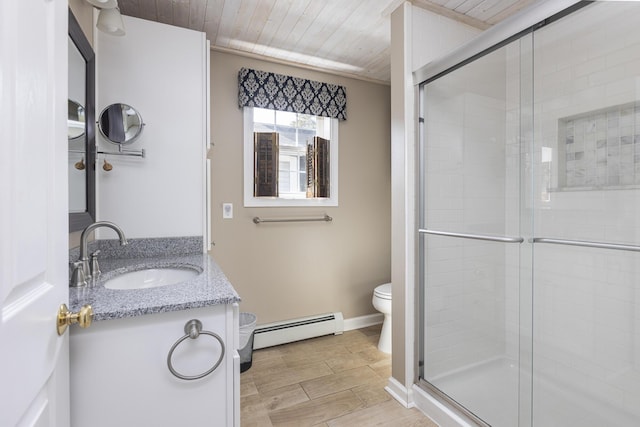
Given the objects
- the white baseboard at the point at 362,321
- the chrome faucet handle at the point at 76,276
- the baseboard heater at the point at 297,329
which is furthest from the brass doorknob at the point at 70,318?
the white baseboard at the point at 362,321

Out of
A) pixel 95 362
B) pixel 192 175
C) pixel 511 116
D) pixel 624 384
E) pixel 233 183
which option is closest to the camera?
pixel 95 362

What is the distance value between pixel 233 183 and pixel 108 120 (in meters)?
0.96

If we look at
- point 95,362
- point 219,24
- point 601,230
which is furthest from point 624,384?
point 219,24

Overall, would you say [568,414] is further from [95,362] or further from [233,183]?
[233,183]

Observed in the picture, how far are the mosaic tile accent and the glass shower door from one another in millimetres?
188

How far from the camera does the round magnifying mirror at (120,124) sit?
1649mm

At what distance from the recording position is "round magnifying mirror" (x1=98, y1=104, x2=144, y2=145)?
1.65m

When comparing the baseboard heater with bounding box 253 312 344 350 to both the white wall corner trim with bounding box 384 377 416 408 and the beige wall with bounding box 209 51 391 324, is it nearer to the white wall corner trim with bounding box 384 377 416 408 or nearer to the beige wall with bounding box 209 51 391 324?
the beige wall with bounding box 209 51 391 324

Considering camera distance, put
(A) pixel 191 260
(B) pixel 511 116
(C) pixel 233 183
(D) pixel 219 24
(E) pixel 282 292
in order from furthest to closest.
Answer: (E) pixel 282 292 < (C) pixel 233 183 < (D) pixel 219 24 < (A) pixel 191 260 < (B) pixel 511 116

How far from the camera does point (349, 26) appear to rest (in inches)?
83.2

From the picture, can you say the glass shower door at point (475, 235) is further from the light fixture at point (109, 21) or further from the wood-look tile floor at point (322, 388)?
the light fixture at point (109, 21)

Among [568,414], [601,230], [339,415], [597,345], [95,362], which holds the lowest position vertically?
[339,415]

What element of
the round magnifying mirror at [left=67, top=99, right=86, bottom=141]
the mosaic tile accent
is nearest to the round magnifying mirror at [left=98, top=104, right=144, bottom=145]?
the round magnifying mirror at [left=67, top=99, right=86, bottom=141]

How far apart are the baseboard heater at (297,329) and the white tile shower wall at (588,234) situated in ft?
5.23
